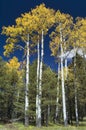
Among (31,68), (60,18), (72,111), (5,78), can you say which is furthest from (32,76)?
(72,111)

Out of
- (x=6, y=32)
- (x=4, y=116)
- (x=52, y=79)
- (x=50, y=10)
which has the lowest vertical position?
(x=4, y=116)

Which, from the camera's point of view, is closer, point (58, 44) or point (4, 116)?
point (58, 44)

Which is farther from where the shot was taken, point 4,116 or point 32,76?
point 4,116

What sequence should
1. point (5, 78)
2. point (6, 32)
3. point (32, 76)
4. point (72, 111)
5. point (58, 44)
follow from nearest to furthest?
point (6, 32) < point (58, 44) < point (32, 76) < point (5, 78) < point (72, 111)

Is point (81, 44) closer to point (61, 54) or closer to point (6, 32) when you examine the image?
point (61, 54)

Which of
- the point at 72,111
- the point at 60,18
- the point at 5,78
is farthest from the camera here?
the point at 72,111

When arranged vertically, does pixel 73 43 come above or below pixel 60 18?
below

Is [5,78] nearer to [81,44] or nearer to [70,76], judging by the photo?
[70,76]

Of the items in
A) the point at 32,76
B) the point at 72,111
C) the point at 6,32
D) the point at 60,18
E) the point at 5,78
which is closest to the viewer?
the point at 6,32

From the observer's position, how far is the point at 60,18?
33562 mm

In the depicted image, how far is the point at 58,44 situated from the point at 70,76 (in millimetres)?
6483

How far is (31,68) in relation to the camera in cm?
4006

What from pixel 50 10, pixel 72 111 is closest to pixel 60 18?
pixel 50 10

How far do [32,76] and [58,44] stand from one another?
18.6 ft
